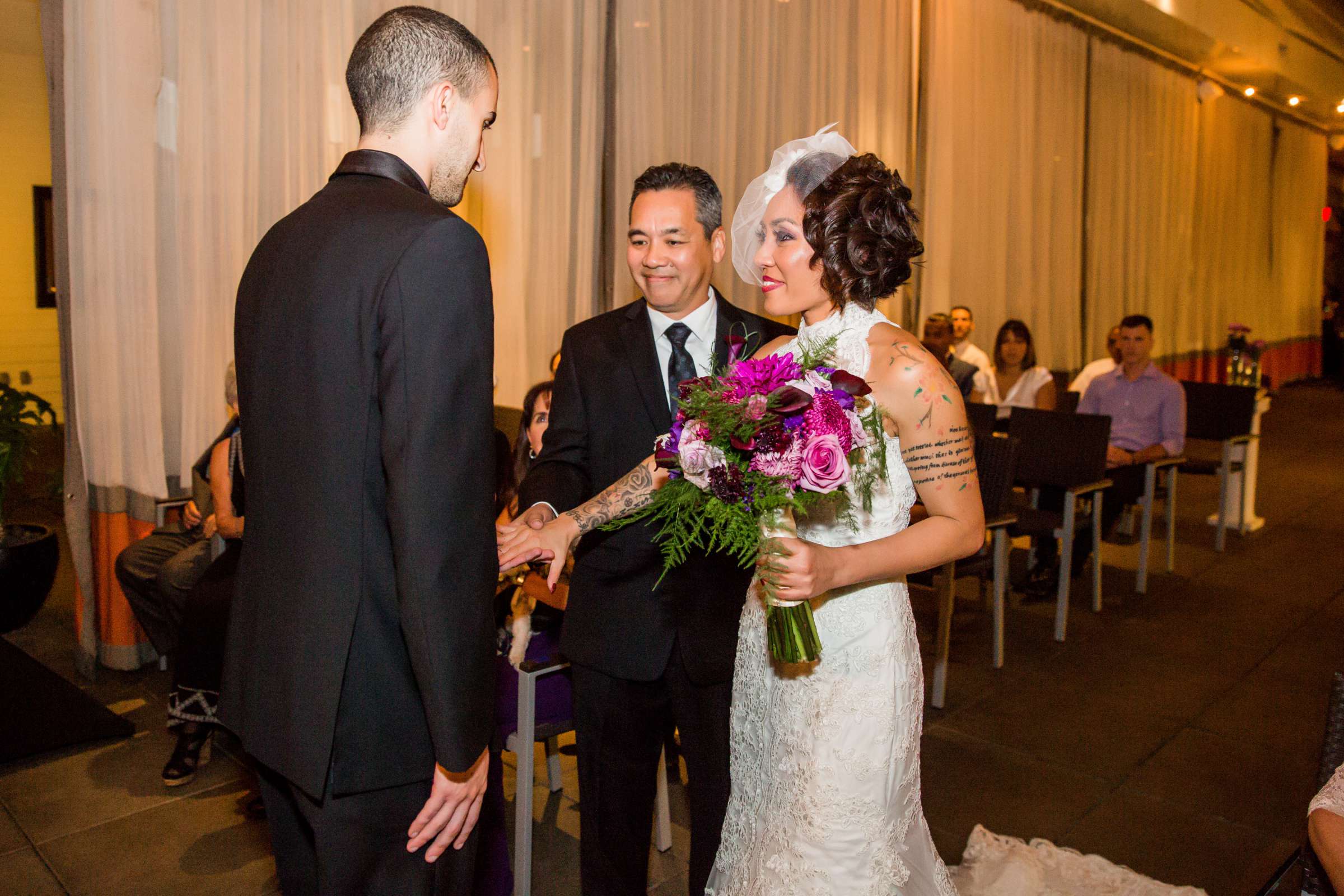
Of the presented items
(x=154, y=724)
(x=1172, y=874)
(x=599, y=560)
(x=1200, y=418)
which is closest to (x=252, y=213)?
(x=154, y=724)

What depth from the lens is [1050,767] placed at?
12.1ft

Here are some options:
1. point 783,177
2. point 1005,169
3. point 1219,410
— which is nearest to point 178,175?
point 783,177

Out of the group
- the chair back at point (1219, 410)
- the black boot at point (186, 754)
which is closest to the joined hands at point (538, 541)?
the black boot at point (186, 754)

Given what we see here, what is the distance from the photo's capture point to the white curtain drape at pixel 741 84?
6113mm

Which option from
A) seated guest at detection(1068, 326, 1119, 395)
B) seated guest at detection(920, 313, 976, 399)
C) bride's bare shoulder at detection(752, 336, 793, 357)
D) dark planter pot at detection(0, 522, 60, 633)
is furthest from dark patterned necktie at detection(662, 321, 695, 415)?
seated guest at detection(1068, 326, 1119, 395)

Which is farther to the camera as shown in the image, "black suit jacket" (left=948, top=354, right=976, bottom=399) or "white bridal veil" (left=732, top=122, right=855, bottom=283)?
"black suit jacket" (left=948, top=354, right=976, bottom=399)

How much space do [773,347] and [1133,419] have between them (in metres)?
5.26

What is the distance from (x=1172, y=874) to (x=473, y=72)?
289 cm

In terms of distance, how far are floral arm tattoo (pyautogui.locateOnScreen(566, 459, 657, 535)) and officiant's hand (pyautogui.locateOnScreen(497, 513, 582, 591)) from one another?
0.02 metres

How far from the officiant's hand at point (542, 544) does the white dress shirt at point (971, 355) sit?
18.1 ft

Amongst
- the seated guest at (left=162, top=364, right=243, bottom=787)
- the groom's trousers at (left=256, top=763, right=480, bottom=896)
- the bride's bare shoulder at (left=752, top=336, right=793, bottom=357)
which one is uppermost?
the bride's bare shoulder at (left=752, top=336, right=793, bottom=357)

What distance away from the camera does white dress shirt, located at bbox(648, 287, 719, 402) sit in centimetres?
235

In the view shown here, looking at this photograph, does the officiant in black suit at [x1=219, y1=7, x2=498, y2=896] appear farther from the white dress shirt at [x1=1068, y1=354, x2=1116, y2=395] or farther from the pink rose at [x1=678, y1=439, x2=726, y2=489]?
the white dress shirt at [x1=1068, y1=354, x2=1116, y2=395]

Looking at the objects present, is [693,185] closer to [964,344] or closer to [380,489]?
[380,489]
